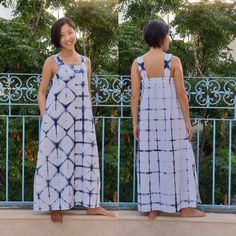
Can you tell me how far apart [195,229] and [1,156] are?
5.32 ft

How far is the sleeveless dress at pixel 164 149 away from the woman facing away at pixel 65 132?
13.9 inches

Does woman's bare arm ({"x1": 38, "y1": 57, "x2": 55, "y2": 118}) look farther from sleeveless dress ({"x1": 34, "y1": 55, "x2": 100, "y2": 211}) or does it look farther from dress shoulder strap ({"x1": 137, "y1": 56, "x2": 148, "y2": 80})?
dress shoulder strap ({"x1": 137, "y1": 56, "x2": 148, "y2": 80})

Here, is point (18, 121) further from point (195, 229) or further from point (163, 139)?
point (195, 229)

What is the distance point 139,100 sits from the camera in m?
3.47

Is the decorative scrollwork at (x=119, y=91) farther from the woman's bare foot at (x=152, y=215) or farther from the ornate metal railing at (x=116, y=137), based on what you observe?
the woman's bare foot at (x=152, y=215)

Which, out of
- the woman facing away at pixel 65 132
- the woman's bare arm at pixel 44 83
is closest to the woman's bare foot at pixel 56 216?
the woman facing away at pixel 65 132

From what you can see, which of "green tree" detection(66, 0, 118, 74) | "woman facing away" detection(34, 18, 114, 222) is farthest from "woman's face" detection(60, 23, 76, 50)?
"green tree" detection(66, 0, 118, 74)

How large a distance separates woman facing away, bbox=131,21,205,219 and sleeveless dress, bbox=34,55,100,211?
0.33 m

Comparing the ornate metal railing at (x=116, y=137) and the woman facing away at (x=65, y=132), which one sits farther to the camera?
the ornate metal railing at (x=116, y=137)

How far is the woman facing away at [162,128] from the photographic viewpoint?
330 cm

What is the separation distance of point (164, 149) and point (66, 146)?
0.66 metres

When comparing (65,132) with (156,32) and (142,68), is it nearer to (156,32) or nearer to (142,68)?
(142,68)

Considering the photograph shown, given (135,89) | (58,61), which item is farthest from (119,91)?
(58,61)

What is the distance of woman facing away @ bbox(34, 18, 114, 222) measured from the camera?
3.32 meters
